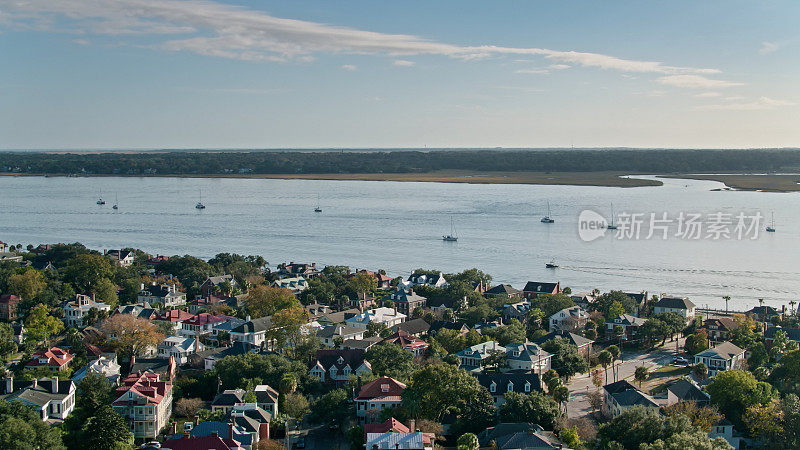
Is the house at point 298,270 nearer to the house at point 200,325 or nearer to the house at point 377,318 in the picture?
the house at point 377,318

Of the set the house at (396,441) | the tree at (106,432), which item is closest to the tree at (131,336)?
the tree at (106,432)

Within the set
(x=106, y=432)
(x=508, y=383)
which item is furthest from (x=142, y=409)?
(x=508, y=383)

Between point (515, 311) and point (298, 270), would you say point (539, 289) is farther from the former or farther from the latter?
point (298, 270)

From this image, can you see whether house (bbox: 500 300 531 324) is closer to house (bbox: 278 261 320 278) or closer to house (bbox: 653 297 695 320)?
house (bbox: 653 297 695 320)

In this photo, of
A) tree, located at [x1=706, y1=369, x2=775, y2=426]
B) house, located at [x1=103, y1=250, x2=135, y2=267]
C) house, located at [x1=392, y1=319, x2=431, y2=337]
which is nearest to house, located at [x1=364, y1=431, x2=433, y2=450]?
tree, located at [x1=706, y1=369, x2=775, y2=426]

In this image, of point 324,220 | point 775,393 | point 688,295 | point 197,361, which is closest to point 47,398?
point 197,361
